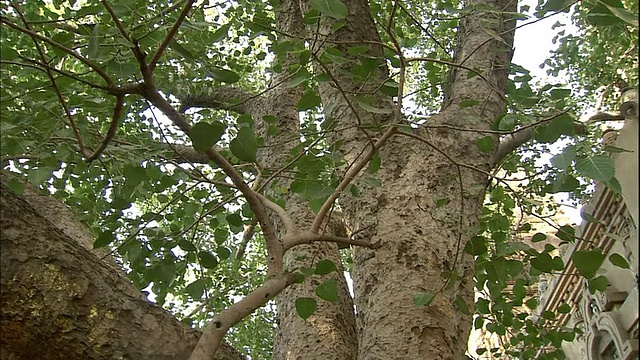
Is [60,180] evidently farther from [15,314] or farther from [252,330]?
[252,330]

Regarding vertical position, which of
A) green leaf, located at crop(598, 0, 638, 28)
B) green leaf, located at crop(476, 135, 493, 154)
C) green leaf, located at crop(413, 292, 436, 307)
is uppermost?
green leaf, located at crop(598, 0, 638, 28)

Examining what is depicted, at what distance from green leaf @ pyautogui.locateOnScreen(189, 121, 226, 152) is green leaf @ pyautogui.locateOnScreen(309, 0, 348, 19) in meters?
0.30

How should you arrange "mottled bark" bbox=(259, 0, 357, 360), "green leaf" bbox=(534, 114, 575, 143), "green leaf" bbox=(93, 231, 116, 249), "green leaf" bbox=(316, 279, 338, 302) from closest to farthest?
"green leaf" bbox=(534, 114, 575, 143) → "green leaf" bbox=(316, 279, 338, 302) → "green leaf" bbox=(93, 231, 116, 249) → "mottled bark" bbox=(259, 0, 357, 360)

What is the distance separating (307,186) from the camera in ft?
5.84

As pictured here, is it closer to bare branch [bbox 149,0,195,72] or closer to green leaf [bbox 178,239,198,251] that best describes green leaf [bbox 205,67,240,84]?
bare branch [bbox 149,0,195,72]

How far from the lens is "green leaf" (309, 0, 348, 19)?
3.81ft

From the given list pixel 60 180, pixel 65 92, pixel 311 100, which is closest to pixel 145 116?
pixel 60 180

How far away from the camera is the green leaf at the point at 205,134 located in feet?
4.02

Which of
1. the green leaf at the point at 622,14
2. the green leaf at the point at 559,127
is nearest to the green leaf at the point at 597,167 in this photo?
the green leaf at the point at 559,127

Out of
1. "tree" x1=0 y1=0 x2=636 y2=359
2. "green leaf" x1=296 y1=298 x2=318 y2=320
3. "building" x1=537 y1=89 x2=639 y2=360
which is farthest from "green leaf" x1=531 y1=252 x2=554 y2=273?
"building" x1=537 y1=89 x2=639 y2=360

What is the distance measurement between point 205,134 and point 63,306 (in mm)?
443

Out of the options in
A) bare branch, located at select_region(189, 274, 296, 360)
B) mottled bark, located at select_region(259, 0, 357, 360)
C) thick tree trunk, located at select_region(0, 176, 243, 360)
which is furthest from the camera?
mottled bark, located at select_region(259, 0, 357, 360)

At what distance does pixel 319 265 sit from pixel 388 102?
3.55 feet

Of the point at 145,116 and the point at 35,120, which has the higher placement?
the point at 145,116
